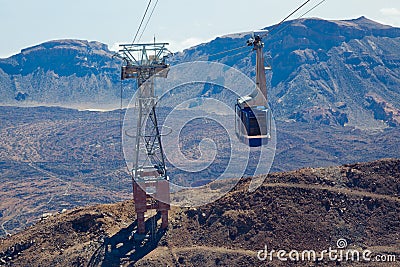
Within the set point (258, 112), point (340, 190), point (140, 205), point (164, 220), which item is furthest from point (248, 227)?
point (258, 112)

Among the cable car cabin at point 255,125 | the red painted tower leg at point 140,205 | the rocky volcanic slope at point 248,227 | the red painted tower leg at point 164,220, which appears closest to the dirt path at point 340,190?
the rocky volcanic slope at point 248,227

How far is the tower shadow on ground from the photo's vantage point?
45.0m

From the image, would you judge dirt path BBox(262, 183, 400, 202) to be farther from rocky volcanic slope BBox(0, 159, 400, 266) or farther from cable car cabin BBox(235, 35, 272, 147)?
cable car cabin BBox(235, 35, 272, 147)

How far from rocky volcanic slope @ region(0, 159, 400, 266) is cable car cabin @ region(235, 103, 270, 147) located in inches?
469

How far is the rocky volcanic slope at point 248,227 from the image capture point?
4459cm

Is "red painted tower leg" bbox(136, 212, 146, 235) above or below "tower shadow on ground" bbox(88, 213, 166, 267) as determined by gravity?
above

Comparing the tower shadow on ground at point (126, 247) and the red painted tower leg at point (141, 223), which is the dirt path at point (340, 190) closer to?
the tower shadow on ground at point (126, 247)

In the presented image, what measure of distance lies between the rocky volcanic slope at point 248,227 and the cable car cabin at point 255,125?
39.0 feet

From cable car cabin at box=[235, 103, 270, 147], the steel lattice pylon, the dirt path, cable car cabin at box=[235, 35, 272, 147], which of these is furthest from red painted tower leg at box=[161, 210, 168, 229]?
cable car cabin at box=[235, 35, 272, 147]

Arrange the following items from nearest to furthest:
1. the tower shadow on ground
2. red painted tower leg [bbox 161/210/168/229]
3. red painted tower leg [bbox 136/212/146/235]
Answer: the tower shadow on ground, red painted tower leg [bbox 136/212/146/235], red painted tower leg [bbox 161/210/168/229]

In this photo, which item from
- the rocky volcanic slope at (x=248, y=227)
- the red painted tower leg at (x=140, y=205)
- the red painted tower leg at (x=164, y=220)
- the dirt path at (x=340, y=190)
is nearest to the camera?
the rocky volcanic slope at (x=248, y=227)

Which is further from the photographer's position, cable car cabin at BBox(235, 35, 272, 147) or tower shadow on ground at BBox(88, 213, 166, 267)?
tower shadow on ground at BBox(88, 213, 166, 267)

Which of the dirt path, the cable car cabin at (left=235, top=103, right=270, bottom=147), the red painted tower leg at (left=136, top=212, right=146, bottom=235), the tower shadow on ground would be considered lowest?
the tower shadow on ground

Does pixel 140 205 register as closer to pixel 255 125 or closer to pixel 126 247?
pixel 126 247
